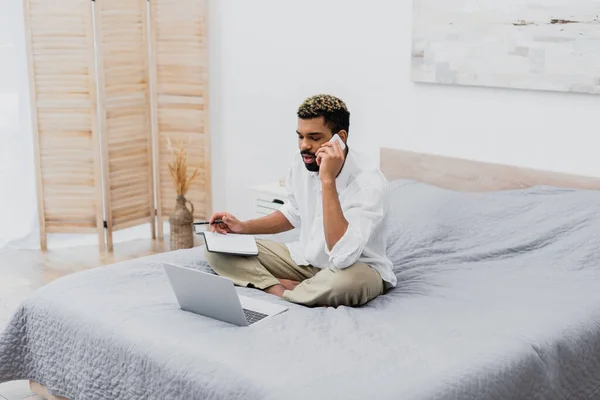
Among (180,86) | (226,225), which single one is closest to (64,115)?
(180,86)

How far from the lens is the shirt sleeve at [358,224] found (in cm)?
228

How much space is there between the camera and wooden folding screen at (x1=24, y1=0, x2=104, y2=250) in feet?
13.5

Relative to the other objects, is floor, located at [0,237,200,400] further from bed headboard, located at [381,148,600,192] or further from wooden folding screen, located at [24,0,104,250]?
bed headboard, located at [381,148,600,192]

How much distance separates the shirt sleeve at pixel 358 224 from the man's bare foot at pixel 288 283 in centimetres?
17

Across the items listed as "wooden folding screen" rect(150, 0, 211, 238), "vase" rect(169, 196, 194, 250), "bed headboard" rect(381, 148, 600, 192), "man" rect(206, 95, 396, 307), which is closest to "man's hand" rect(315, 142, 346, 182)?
"man" rect(206, 95, 396, 307)

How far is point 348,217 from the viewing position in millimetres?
2379

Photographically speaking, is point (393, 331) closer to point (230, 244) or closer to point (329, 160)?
point (329, 160)

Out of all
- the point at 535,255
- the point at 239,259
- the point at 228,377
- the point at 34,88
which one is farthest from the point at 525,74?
the point at 34,88

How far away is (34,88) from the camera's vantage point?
13.8ft

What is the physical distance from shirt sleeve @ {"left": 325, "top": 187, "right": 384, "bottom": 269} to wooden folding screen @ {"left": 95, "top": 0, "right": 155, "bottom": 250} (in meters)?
2.27

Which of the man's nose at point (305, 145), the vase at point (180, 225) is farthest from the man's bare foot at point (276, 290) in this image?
the vase at point (180, 225)

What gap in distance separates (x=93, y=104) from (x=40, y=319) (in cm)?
206

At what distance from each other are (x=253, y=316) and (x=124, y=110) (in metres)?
2.47

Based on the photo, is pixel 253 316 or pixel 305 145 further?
pixel 305 145
